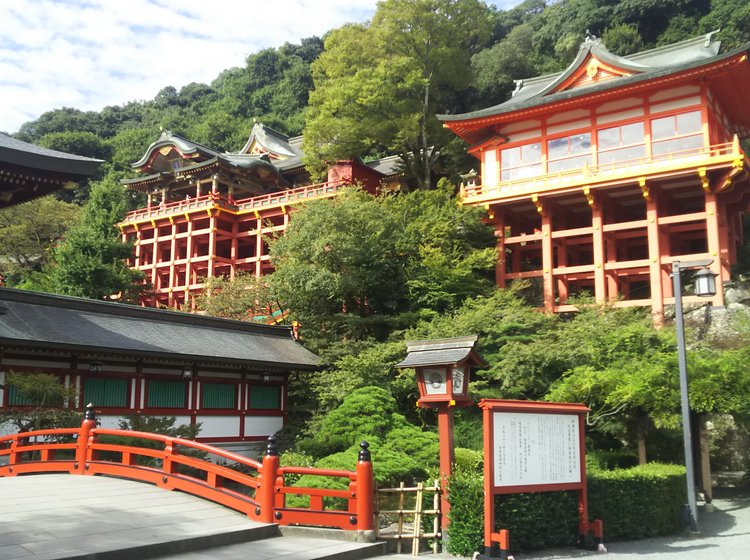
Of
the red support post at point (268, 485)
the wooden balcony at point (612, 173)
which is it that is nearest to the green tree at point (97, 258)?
the wooden balcony at point (612, 173)

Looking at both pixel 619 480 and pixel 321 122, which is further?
pixel 321 122

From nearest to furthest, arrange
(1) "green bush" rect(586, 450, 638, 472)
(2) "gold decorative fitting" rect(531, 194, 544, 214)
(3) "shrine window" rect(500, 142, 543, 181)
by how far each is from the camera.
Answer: (1) "green bush" rect(586, 450, 638, 472) → (2) "gold decorative fitting" rect(531, 194, 544, 214) → (3) "shrine window" rect(500, 142, 543, 181)

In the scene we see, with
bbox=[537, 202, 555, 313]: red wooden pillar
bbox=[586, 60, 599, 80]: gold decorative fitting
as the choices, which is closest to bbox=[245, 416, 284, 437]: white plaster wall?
bbox=[537, 202, 555, 313]: red wooden pillar

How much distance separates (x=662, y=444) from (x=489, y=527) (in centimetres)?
957

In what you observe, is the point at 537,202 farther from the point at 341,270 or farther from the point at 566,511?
the point at 566,511

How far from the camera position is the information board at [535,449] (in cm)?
933

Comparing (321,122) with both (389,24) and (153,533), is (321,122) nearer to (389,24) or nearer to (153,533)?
(389,24)

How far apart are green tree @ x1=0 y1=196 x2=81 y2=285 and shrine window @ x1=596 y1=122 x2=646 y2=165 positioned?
1148 inches

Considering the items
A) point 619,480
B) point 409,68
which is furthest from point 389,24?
point 619,480

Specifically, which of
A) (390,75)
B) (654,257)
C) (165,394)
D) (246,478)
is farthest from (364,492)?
(390,75)

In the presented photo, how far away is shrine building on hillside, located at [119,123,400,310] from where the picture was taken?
36.5m

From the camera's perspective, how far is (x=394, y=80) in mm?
31328

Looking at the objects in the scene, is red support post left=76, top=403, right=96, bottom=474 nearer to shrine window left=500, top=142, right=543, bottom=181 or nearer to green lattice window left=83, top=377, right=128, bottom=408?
green lattice window left=83, top=377, right=128, bottom=408

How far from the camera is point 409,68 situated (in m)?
31.6
